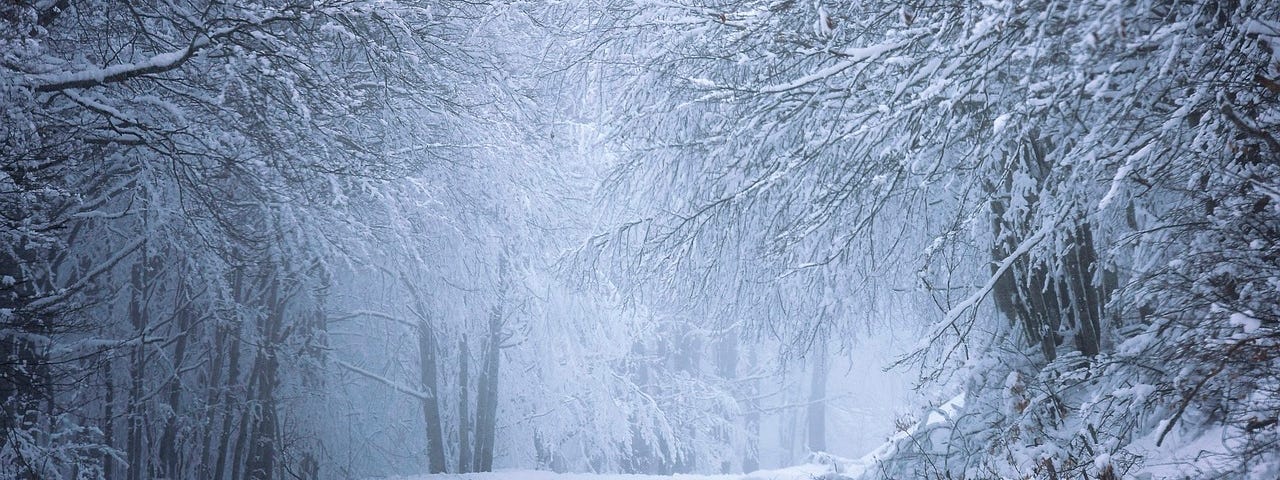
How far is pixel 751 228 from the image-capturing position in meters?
5.21

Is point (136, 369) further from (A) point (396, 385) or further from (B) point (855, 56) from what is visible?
(B) point (855, 56)

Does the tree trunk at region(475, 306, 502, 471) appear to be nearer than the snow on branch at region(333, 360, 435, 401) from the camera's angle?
No

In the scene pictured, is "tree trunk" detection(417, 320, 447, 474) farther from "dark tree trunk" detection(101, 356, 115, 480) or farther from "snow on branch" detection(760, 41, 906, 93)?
"snow on branch" detection(760, 41, 906, 93)

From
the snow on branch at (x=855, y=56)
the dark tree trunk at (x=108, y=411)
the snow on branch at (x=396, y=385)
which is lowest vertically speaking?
the dark tree trunk at (x=108, y=411)

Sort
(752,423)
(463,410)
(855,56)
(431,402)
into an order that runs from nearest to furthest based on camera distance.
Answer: (855,56) → (431,402) → (463,410) → (752,423)

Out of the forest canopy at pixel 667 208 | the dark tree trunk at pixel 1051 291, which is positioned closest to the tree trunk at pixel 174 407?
Answer: the forest canopy at pixel 667 208

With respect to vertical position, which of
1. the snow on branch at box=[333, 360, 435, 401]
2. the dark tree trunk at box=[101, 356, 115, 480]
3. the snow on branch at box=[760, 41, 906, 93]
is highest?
the snow on branch at box=[760, 41, 906, 93]

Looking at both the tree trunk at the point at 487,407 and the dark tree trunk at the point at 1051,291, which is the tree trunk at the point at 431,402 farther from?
the dark tree trunk at the point at 1051,291

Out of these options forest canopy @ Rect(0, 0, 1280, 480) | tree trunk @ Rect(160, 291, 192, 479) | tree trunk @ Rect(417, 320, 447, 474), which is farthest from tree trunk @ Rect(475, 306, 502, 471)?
tree trunk @ Rect(160, 291, 192, 479)

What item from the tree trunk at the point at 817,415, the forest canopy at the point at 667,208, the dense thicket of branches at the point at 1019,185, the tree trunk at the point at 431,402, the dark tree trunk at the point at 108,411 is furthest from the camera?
the tree trunk at the point at 817,415

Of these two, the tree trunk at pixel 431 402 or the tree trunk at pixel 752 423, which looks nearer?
the tree trunk at pixel 431 402

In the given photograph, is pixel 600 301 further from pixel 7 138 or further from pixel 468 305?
pixel 7 138

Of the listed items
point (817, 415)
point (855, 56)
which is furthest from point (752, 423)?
point (855, 56)

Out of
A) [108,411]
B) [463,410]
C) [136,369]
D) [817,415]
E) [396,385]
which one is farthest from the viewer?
[817,415]
